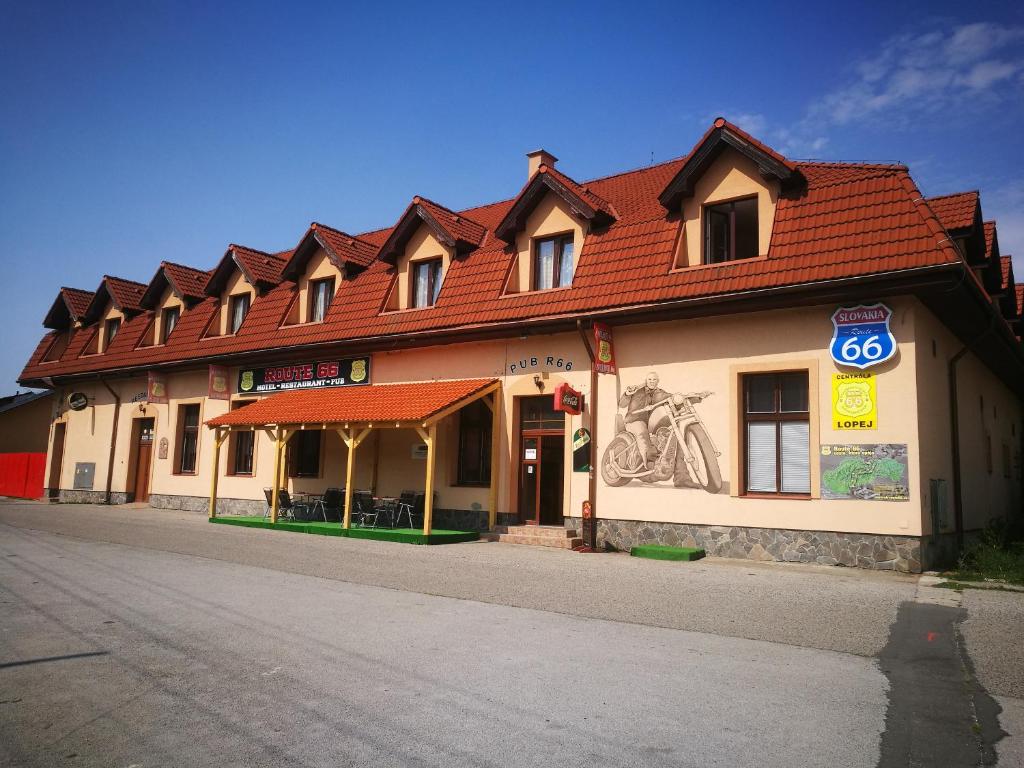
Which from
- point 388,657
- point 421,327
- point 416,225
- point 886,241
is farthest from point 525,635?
point 416,225

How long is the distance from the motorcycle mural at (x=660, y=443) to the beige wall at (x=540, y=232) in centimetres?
358

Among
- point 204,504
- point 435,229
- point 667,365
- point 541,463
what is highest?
point 435,229

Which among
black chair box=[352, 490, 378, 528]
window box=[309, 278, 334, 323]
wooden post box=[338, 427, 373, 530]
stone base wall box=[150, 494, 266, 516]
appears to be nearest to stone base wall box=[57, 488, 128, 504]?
stone base wall box=[150, 494, 266, 516]

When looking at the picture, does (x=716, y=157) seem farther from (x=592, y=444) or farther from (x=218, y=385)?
(x=218, y=385)

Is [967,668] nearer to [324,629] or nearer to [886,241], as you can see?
[324,629]

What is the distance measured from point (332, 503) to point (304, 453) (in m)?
2.62

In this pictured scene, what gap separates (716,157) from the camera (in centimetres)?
1477

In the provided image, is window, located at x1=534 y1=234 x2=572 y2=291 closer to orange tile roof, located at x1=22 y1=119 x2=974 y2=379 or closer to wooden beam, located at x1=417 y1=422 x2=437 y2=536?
orange tile roof, located at x1=22 y1=119 x2=974 y2=379

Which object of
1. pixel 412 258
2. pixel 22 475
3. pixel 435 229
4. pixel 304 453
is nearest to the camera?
pixel 435 229

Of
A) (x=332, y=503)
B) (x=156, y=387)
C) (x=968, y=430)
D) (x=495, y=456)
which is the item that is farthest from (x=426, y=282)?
(x=968, y=430)

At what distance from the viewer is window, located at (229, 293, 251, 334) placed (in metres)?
24.5

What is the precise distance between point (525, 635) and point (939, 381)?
1010 cm

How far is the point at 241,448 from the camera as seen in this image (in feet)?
76.3

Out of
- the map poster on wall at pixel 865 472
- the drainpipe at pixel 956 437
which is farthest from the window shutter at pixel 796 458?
the drainpipe at pixel 956 437
